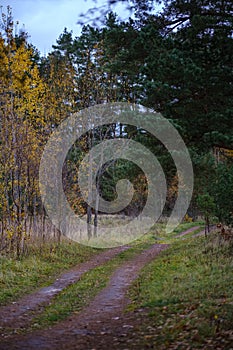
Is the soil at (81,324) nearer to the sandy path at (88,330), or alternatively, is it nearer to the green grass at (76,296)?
the sandy path at (88,330)

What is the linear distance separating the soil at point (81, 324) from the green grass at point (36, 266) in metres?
0.59

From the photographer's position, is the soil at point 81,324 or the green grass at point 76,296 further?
the green grass at point 76,296

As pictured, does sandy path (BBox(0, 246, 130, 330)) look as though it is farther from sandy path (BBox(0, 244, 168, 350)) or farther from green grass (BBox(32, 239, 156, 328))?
sandy path (BBox(0, 244, 168, 350))

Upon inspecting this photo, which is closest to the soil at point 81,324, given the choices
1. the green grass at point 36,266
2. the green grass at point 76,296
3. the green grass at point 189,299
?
the green grass at point 76,296

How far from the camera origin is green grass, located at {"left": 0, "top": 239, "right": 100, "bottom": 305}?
1095cm

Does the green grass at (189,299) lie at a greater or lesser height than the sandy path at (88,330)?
greater

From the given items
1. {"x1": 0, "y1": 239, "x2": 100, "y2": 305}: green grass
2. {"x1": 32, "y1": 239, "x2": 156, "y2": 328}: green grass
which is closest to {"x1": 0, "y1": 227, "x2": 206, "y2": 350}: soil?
{"x1": 32, "y1": 239, "x2": 156, "y2": 328}: green grass

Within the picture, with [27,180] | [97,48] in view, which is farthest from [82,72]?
[27,180]

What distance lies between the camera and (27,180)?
15586 millimetres

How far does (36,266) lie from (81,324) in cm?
617

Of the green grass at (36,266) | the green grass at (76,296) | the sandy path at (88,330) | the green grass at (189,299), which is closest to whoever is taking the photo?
the green grass at (189,299)

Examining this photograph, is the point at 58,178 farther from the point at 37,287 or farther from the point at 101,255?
the point at 37,287

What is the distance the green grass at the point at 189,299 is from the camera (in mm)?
6336

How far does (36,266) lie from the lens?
44.4ft
